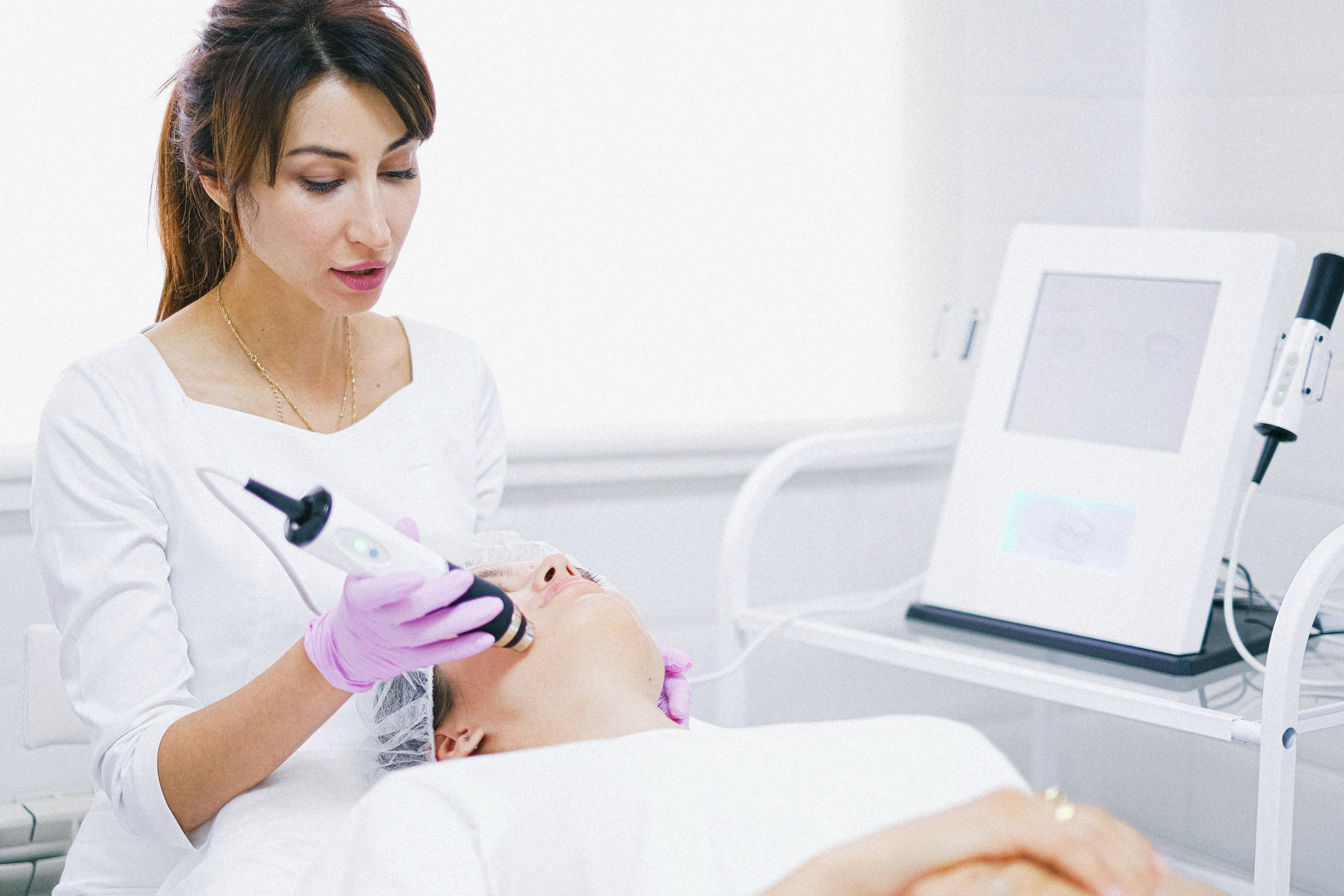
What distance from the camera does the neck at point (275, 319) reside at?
1341mm

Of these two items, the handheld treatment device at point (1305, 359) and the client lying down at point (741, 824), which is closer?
the client lying down at point (741, 824)

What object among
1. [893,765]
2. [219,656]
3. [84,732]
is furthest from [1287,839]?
[84,732]

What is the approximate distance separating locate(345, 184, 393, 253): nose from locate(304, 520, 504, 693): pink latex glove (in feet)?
1.24

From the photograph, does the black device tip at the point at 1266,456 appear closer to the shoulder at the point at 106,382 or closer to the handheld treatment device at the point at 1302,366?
the handheld treatment device at the point at 1302,366

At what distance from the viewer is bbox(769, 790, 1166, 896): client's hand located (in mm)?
735

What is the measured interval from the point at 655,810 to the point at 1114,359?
1065 millimetres

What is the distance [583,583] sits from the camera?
45.5 inches

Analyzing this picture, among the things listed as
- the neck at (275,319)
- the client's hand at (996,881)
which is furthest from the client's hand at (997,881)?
the neck at (275,319)

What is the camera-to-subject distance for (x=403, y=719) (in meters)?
→ 1.17

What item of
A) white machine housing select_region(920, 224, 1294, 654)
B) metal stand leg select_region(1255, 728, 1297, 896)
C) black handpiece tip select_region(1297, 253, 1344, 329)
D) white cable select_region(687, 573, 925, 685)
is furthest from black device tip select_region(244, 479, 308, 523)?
black handpiece tip select_region(1297, 253, 1344, 329)

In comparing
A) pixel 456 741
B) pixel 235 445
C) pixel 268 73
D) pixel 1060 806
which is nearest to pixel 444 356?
pixel 235 445

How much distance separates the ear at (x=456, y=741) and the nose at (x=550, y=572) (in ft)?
0.46

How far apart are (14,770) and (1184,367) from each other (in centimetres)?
159

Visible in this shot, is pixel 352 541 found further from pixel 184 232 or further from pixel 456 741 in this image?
pixel 184 232
